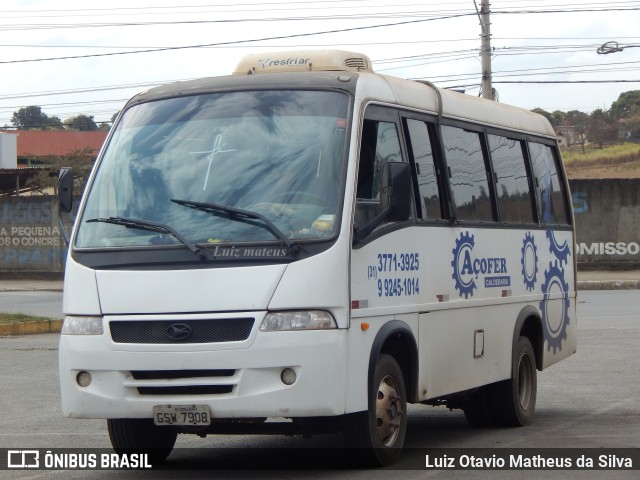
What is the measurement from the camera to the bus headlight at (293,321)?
7375 mm

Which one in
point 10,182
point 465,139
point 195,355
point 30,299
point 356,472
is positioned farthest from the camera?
point 10,182

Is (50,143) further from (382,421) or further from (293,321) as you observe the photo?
(293,321)

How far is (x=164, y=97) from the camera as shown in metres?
8.75

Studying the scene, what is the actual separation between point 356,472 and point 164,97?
9.75 ft

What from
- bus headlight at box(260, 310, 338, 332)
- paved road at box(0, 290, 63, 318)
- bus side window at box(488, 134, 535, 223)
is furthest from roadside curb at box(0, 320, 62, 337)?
bus headlight at box(260, 310, 338, 332)

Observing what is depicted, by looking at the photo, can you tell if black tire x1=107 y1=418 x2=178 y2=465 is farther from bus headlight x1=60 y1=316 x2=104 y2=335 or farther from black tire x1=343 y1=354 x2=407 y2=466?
black tire x1=343 y1=354 x2=407 y2=466

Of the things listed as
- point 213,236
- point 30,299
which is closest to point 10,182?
point 30,299

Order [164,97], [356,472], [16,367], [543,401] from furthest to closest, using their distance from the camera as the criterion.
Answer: [16,367]
[543,401]
[164,97]
[356,472]

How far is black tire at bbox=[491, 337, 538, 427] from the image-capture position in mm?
10570

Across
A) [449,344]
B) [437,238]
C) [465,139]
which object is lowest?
[449,344]

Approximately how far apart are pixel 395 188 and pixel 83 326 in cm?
218

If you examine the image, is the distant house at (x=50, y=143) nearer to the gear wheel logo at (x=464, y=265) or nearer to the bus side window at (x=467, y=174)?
the bus side window at (x=467, y=174)

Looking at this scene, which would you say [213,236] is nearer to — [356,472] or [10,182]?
[356,472]

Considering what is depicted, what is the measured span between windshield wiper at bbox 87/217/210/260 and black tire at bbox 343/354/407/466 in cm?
138
